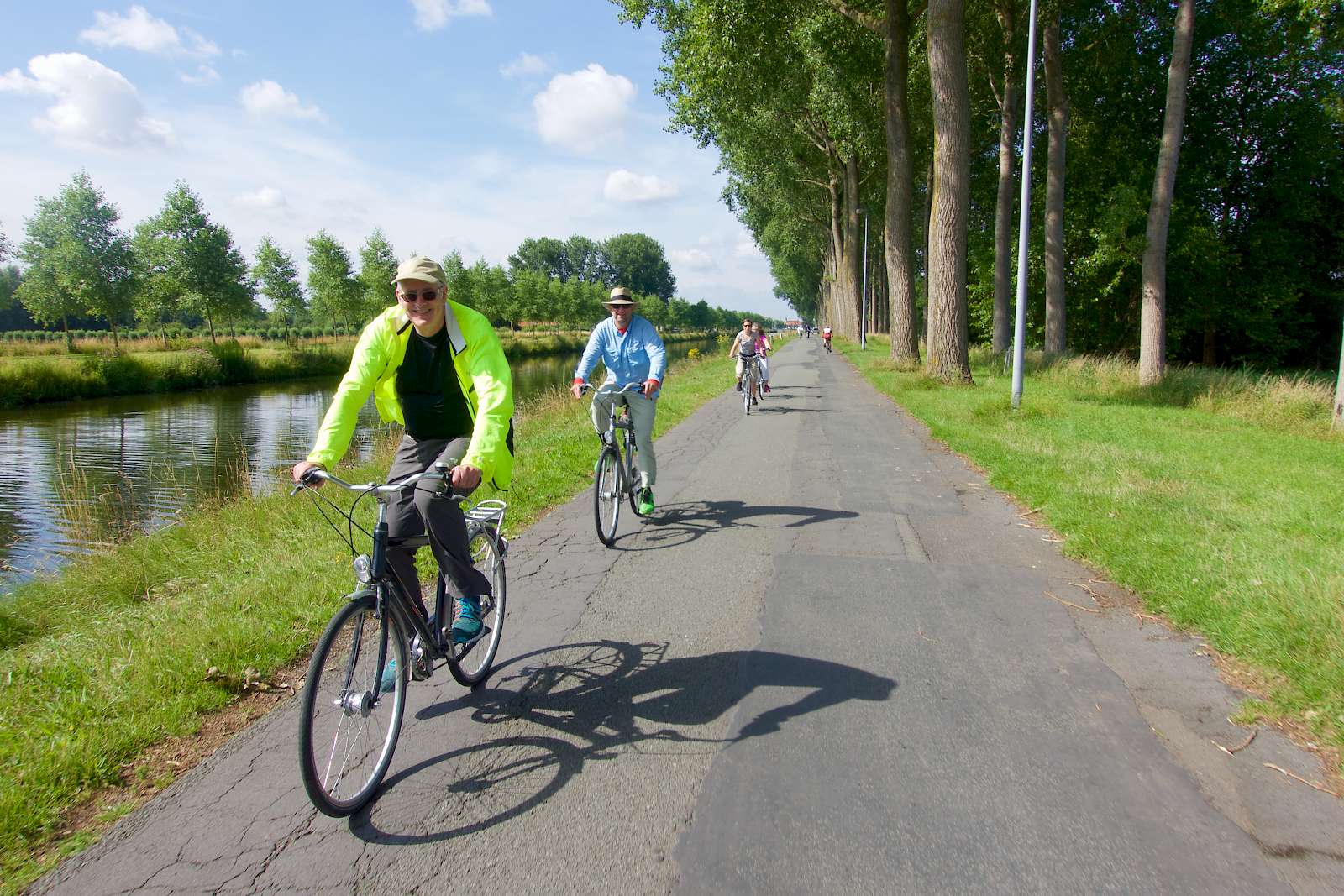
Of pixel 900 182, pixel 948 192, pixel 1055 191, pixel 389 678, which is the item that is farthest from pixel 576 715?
pixel 1055 191

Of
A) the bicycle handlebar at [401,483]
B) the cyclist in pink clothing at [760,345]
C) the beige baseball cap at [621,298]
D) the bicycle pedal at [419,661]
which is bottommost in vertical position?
the bicycle pedal at [419,661]

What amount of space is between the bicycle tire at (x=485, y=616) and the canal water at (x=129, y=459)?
6.24 metres

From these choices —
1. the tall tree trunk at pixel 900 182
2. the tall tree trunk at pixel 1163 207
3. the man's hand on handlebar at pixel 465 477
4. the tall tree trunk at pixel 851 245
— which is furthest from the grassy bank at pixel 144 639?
the tall tree trunk at pixel 851 245

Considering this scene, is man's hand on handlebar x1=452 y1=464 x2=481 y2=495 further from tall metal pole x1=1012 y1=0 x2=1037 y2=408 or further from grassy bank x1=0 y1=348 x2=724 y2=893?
tall metal pole x1=1012 y1=0 x2=1037 y2=408

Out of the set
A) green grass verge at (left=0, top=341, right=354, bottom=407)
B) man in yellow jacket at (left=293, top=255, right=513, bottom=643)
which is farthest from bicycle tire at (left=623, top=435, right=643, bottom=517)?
green grass verge at (left=0, top=341, right=354, bottom=407)

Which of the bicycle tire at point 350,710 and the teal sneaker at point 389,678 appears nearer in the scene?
the bicycle tire at point 350,710

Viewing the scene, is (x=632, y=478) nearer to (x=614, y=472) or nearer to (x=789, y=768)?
(x=614, y=472)

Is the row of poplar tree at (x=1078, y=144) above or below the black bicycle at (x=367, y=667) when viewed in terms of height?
above

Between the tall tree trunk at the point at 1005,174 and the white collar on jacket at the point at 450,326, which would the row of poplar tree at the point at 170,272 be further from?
the white collar on jacket at the point at 450,326

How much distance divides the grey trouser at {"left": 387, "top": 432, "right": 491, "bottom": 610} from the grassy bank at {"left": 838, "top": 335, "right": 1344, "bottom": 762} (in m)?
3.50

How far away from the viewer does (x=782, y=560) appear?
571cm

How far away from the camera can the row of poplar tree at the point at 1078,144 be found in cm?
1686

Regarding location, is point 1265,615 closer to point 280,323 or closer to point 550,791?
point 550,791

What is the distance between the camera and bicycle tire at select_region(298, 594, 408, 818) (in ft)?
8.65
